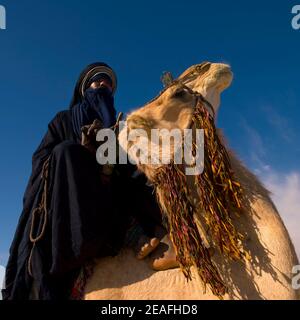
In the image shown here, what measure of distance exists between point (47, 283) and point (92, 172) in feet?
2.31

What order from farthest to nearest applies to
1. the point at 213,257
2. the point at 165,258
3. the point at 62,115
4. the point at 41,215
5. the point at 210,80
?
the point at 62,115
the point at 210,80
the point at 41,215
the point at 165,258
the point at 213,257

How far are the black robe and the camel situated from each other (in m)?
0.17

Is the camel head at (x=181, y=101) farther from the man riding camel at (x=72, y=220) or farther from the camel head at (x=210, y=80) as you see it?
the man riding camel at (x=72, y=220)

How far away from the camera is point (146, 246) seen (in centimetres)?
256

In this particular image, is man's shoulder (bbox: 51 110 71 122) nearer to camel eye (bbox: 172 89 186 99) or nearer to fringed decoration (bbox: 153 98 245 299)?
camel eye (bbox: 172 89 186 99)

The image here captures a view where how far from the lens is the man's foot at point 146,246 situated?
2.54 metres

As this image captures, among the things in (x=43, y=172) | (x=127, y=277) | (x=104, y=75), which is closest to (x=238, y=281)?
(x=127, y=277)

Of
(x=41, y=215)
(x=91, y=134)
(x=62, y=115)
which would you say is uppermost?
(x=62, y=115)

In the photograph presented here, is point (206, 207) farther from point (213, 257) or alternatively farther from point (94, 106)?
point (94, 106)

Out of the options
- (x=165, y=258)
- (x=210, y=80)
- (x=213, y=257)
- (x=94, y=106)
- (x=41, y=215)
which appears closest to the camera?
(x=213, y=257)

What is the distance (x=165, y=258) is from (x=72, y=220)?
0.59 m

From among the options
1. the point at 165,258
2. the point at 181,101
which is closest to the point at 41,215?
the point at 165,258

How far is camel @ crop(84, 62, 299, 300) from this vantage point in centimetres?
221
